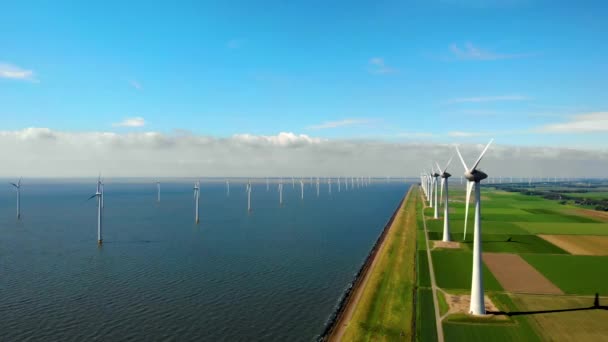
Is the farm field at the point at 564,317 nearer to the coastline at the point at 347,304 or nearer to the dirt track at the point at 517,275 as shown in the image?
the dirt track at the point at 517,275

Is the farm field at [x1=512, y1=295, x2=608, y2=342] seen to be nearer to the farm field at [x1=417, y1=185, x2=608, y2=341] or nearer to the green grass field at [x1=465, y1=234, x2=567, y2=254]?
the farm field at [x1=417, y1=185, x2=608, y2=341]

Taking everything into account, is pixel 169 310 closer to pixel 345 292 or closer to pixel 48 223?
pixel 345 292

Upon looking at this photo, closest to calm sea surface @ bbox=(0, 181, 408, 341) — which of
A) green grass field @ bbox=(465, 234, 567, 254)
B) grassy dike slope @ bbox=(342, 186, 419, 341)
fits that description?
grassy dike slope @ bbox=(342, 186, 419, 341)

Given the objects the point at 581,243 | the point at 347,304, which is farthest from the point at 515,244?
the point at 347,304

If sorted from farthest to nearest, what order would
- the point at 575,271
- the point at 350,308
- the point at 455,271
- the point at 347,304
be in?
the point at 575,271 < the point at 455,271 < the point at 347,304 < the point at 350,308

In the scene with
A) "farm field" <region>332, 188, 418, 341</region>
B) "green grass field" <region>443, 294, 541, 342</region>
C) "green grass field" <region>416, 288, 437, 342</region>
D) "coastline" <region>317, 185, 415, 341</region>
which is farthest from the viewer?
"coastline" <region>317, 185, 415, 341</region>

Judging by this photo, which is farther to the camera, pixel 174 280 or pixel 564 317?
pixel 174 280

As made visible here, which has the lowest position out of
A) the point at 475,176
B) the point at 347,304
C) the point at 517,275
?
the point at 347,304

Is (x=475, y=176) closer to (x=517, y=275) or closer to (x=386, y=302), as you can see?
(x=386, y=302)
